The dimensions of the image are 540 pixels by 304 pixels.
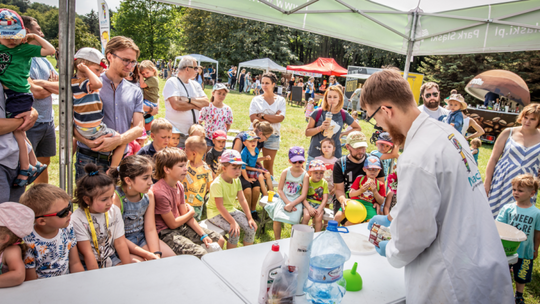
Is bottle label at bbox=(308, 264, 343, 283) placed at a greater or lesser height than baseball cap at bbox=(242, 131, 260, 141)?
lesser

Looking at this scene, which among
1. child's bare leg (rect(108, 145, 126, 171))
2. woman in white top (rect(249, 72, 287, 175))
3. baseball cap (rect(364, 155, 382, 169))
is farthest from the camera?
woman in white top (rect(249, 72, 287, 175))

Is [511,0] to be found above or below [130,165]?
above

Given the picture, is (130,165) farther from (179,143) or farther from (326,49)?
(326,49)

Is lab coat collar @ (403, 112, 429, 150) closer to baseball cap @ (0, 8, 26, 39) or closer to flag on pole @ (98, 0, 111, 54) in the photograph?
baseball cap @ (0, 8, 26, 39)

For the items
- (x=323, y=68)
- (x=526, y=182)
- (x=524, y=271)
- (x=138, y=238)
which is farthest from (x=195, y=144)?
(x=323, y=68)

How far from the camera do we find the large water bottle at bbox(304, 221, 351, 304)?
1581 millimetres

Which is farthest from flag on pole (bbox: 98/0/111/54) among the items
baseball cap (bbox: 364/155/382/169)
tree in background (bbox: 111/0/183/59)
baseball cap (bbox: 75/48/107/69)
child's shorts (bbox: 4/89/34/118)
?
tree in background (bbox: 111/0/183/59)

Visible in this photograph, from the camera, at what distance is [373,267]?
6.52 ft

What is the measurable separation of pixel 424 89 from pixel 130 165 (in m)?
3.94

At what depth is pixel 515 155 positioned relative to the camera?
3.79m

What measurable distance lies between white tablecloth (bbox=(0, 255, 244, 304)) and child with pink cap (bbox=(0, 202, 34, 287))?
0.19m

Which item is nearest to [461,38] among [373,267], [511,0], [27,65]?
[511,0]

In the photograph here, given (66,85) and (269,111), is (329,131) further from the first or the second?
(66,85)

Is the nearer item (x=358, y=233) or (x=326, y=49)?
(x=358, y=233)
